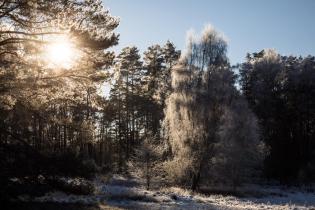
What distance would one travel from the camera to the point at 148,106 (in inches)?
2645

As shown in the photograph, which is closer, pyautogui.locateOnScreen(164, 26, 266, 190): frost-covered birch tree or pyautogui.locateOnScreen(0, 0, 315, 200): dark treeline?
pyautogui.locateOnScreen(0, 0, 315, 200): dark treeline

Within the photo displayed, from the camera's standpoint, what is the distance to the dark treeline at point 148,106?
15797 millimetres

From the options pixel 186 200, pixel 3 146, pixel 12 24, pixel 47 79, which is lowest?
pixel 186 200

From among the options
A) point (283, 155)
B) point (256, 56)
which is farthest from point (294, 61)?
point (283, 155)

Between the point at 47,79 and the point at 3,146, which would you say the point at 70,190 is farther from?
the point at 47,79

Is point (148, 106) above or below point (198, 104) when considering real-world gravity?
above

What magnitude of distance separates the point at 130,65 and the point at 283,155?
27858mm

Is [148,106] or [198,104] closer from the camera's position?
[198,104]

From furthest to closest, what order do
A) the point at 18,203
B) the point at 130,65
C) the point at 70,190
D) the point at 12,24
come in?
the point at 130,65 < the point at 12,24 < the point at 70,190 < the point at 18,203

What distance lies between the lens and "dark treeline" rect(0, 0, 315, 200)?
15.8 meters

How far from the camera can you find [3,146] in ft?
46.6

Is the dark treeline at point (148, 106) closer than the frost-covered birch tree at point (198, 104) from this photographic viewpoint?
Yes

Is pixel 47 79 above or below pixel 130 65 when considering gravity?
below

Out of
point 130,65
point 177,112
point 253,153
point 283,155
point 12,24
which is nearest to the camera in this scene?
point 12,24
